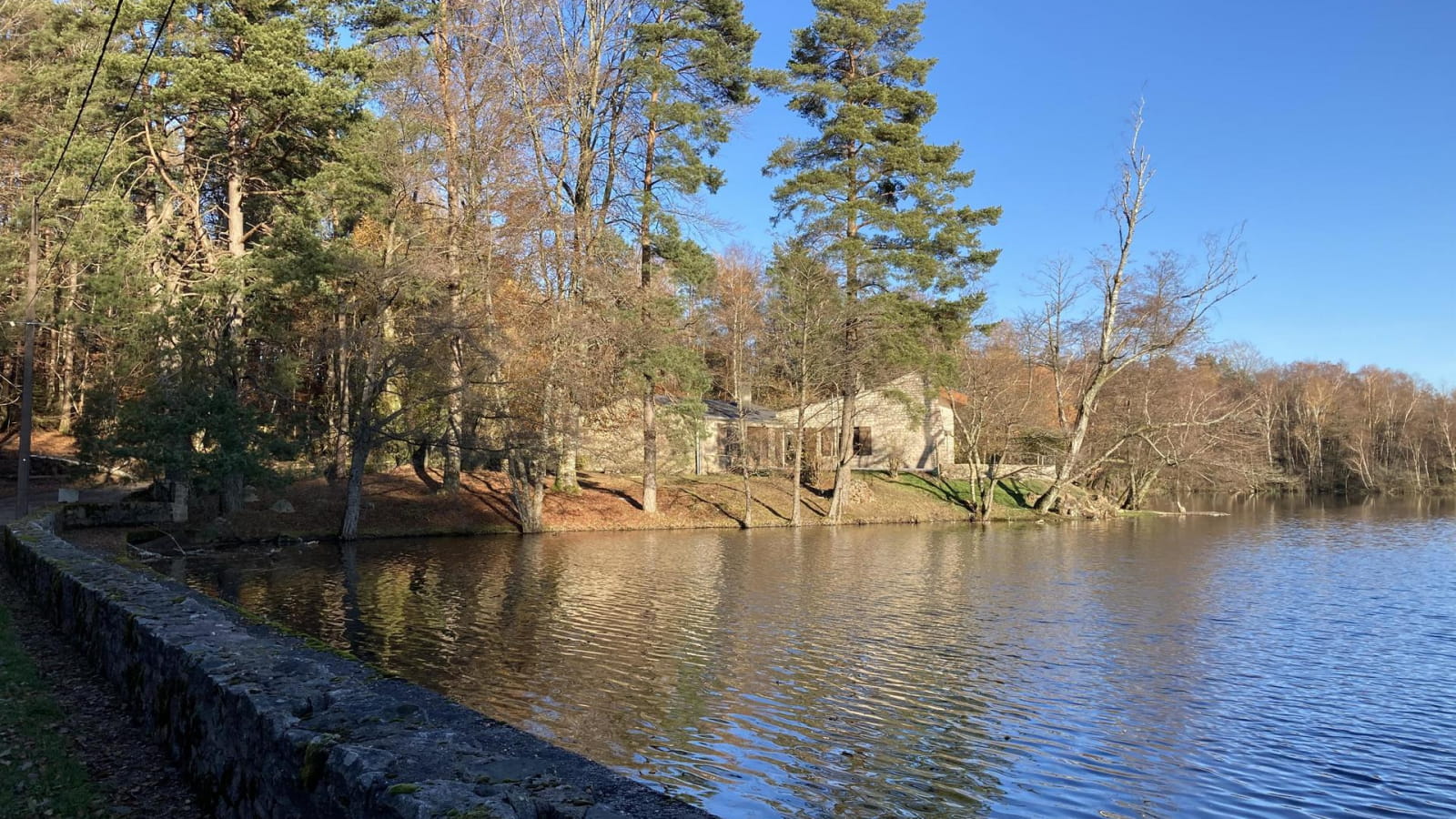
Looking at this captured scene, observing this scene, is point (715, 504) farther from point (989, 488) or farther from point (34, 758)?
point (34, 758)

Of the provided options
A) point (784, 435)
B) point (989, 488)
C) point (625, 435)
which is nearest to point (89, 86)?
point (625, 435)

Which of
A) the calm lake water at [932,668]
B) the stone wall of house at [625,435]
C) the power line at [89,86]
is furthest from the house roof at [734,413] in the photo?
the power line at [89,86]

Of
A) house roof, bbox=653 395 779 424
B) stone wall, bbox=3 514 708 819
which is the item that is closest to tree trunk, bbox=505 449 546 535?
house roof, bbox=653 395 779 424

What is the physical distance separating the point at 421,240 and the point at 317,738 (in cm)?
2121

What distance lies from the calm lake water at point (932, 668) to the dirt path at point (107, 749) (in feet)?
9.27

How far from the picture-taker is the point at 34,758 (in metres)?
5.70

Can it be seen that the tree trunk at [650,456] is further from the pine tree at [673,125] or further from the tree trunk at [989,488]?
the tree trunk at [989,488]

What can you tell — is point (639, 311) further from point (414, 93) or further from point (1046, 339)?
point (1046, 339)

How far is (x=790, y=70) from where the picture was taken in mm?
33344

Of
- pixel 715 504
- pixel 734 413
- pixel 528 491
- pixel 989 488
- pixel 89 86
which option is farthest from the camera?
pixel 734 413

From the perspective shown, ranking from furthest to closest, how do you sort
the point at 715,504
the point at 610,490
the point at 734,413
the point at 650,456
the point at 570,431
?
the point at 734,413, the point at 715,504, the point at 610,490, the point at 650,456, the point at 570,431

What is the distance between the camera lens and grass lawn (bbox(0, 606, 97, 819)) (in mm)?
5004

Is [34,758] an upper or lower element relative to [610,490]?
lower

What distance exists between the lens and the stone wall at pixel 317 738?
3.58 m
